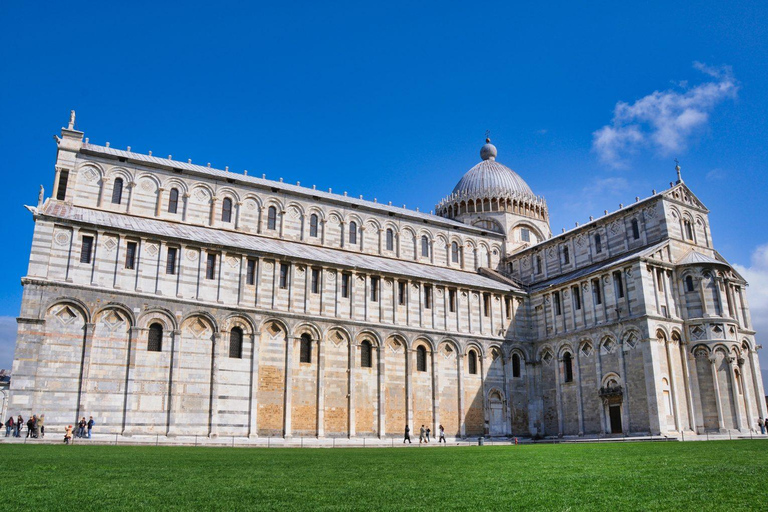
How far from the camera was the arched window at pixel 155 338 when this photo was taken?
3247 centimetres

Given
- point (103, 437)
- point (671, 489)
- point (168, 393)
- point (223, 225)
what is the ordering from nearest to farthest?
point (671, 489)
point (103, 437)
point (168, 393)
point (223, 225)

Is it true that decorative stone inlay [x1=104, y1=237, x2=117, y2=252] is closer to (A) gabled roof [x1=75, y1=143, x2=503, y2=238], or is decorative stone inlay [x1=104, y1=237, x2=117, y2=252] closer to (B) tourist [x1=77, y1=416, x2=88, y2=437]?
(A) gabled roof [x1=75, y1=143, x2=503, y2=238]

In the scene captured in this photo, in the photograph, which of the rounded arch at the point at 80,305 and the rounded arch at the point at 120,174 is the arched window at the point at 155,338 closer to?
the rounded arch at the point at 80,305

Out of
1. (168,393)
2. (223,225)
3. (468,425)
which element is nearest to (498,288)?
(468,425)

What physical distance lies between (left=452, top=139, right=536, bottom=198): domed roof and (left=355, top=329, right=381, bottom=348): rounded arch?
75.7 ft

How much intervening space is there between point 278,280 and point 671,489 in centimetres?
2950

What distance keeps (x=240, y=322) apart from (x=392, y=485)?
25682mm

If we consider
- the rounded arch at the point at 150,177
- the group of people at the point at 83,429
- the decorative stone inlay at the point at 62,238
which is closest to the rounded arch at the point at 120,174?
the rounded arch at the point at 150,177

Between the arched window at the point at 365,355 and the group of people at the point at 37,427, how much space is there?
51.5ft

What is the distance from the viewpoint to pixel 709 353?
124ft

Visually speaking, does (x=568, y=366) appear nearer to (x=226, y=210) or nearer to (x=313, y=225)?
(x=313, y=225)

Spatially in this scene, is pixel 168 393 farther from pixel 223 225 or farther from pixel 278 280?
pixel 223 225

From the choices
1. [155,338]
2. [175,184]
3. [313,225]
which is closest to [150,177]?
[175,184]

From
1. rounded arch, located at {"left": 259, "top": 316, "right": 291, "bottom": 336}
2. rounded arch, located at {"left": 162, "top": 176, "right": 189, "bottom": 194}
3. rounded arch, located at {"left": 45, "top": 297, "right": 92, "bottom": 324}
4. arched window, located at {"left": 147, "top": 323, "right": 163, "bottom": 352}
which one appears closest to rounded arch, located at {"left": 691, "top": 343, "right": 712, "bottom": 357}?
rounded arch, located at {"left": 259, "top": 316, "right": 291, "bottom": 336}
